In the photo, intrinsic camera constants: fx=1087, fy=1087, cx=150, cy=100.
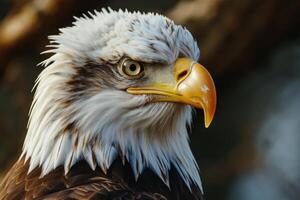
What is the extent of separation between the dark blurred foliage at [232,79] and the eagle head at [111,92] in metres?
3.77

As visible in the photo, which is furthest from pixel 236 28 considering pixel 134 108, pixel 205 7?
pixel 134 108

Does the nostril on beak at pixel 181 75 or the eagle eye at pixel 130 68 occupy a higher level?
the eagle eye at pixel 130 68

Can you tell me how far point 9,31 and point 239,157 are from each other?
3471 millimetres

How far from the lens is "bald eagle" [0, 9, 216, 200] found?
444 cm

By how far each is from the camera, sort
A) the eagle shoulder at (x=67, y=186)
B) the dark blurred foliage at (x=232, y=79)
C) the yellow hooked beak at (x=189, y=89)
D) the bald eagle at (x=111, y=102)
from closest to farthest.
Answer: the eagle shoulder at (x=67, y=186) < the yellow hooked beak at (x=189, y=89) < the bald eagle at (x=111, y=102) < the dark blurred foliage at (x=232, y=79)

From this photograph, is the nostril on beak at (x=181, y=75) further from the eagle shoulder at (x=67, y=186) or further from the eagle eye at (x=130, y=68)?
the eagle shoulder at (x=67, y=186)

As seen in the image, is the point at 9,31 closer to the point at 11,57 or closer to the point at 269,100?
the point at 11,57

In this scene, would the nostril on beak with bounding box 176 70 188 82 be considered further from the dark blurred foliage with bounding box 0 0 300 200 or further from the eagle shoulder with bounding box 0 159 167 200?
the dark blurred foliage with bounding box 0 0 300 200

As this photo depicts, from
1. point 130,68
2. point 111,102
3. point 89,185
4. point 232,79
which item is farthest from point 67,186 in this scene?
point 232,79

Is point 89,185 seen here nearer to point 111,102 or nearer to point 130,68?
point 111,102

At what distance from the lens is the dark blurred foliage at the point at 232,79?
873 cm

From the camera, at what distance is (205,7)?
8836mm

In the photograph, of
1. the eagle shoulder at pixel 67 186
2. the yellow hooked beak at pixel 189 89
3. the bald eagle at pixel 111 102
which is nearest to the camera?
the eagle shoulder at pixel 67 186

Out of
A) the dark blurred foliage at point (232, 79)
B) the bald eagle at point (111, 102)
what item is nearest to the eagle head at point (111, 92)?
the bald eagle at point (111, 102)
